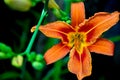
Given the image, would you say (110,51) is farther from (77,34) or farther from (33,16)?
(33,16)

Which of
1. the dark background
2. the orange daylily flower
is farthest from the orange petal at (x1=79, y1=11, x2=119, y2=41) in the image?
the dark background

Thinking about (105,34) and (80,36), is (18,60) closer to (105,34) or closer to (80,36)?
(80,36)

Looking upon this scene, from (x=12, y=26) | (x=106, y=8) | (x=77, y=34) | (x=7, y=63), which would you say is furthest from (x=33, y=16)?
(x=77, y=34)

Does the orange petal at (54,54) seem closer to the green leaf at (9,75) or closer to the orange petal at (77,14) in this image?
the orange petal at (77,14)

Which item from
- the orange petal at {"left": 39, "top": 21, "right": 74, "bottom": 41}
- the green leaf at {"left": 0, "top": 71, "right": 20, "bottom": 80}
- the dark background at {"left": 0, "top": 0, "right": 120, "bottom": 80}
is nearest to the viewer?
the orange petal at {"left": 39, "top": 21, "right": 74, "bottom": 41}

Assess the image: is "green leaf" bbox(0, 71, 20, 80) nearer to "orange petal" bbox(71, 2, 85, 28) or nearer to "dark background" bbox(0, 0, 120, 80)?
"dark background" bbox(0, 0, 120, 80)
